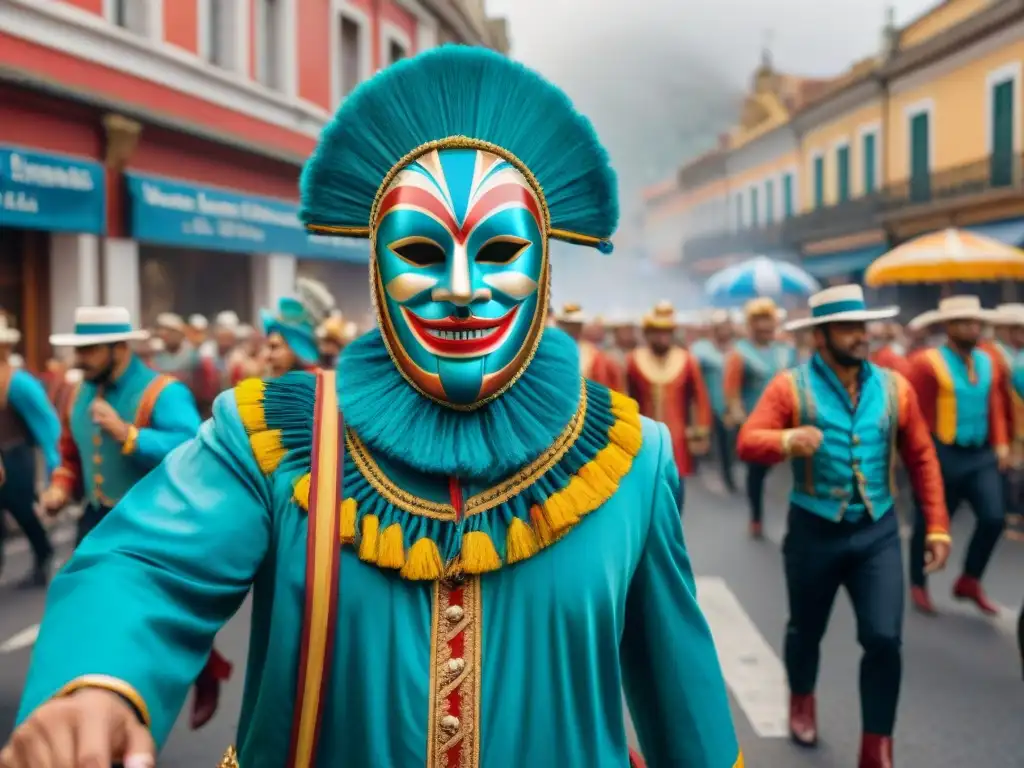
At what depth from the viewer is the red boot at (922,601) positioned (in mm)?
6820

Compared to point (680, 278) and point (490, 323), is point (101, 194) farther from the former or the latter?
point (680, 278)

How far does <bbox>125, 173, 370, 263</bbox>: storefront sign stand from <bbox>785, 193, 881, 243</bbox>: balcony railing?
17.3 meters

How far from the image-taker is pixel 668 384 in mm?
9008

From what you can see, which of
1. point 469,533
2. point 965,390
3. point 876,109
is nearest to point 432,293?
point 469,533

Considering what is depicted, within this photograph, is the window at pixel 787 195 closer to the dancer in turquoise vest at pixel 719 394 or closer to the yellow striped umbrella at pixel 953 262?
the yellow striped umbrella at pixel 953 262

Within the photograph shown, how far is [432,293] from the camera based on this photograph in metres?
1.88

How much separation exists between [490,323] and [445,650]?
587 millimetres

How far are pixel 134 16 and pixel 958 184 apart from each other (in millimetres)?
19228

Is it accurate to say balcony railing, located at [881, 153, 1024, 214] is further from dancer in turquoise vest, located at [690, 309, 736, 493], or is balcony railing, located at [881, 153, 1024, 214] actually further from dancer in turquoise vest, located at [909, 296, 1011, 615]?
dancer in turquoise vest, located at [909, 296, 1011, 615]

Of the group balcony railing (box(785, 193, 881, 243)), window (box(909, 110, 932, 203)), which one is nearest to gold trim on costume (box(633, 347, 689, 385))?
window (box(909, 110, 932, 203))

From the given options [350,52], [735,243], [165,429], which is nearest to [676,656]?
[165,429]

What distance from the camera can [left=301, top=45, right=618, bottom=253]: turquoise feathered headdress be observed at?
6.41ft

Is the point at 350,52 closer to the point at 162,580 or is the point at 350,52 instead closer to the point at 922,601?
the point at 922,601

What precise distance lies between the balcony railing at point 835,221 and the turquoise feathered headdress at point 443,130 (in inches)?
1147
